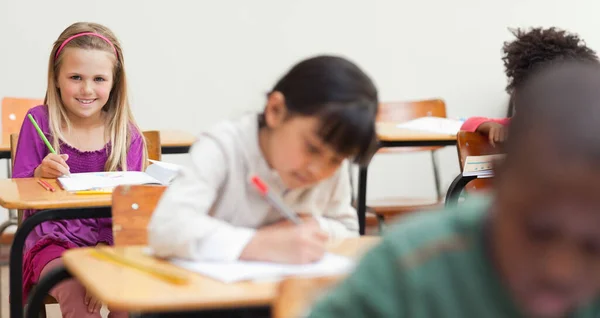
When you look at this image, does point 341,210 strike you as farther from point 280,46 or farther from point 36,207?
point 280,46

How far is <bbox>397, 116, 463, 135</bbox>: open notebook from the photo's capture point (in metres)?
3.71

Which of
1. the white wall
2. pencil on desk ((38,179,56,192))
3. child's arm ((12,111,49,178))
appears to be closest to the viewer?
pencil on desk ((38,179,56,192))


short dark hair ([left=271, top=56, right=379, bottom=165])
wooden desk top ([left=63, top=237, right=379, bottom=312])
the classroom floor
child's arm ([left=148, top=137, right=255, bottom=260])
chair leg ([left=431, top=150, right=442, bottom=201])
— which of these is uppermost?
short dark hair ([left=271, top=56, right=379, bottom=165])

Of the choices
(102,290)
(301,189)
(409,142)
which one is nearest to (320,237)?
(301,189)

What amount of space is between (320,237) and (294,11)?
3602 mm

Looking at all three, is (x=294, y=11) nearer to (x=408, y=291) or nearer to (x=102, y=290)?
(x=102, y=290)

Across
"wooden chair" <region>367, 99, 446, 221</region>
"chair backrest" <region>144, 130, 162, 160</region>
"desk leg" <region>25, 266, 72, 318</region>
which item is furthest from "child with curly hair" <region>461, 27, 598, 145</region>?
"desk leg" <region>25, 266, 72, 318</region>

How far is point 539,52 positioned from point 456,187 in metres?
0.52

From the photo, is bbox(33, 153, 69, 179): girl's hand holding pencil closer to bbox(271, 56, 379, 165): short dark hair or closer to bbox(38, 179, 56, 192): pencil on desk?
bbox(38, 179, 56, 192): pencil on desk

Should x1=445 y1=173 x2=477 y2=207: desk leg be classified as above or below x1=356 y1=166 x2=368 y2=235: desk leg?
above

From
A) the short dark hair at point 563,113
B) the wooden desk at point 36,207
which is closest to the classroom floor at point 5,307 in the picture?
the wooden desk at point 36,207

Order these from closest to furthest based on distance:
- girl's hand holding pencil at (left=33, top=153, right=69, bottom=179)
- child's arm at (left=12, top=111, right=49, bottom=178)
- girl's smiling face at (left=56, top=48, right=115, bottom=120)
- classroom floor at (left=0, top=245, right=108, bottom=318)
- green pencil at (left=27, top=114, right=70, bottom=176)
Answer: girl's hand holding pencil at (left=33, top=153, right=69, bottom=179), green pencil at (left=27, top=114, right=70, bottom=176), child's arm at (left=12, top=111, right=49, bottom=178), girl's smiling face at (left=56, top=48, right=115, bottom=120), classroom floor at (left=0, top=245, right=108, bottom=318)

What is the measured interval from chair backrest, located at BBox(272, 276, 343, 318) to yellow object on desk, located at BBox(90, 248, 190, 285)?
279 mm

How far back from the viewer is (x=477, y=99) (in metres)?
5.33
